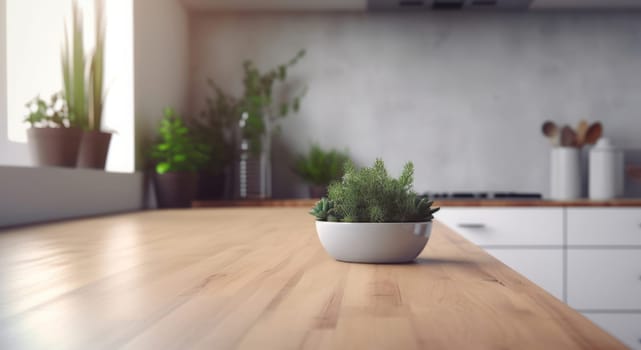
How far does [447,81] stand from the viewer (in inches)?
129

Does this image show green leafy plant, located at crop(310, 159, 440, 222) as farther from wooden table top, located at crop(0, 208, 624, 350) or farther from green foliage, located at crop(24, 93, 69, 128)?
green foliage, located at crop(24, 93, 69, 128)

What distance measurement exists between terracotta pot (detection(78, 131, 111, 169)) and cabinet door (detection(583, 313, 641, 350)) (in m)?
1.94

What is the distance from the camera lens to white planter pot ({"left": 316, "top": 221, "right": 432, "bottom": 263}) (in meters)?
0.80

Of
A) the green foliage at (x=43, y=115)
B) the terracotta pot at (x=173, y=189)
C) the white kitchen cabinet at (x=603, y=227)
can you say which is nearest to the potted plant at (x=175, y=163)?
the terracotta pot at (x=173, y=189)

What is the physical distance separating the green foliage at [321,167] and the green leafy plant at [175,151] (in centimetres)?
63

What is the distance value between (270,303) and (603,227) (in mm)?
2345

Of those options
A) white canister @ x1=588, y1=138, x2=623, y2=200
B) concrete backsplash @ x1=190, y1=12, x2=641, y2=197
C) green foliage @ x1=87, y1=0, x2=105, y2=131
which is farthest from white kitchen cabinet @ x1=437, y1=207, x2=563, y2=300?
green foliage @ x1=87, y1=0, x2=105, y2=131

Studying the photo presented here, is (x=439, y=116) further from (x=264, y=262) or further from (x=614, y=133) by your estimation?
(x=264, y=262)

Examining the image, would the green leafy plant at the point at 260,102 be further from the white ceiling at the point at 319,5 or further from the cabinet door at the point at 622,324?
the cabinet door at the point at 622,324

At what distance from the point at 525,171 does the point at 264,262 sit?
264 centimetres

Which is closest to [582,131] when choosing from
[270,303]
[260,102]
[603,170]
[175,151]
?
[603,170]

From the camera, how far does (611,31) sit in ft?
10.7

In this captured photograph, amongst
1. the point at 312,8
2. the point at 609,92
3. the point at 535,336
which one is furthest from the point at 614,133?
the point at 535,336

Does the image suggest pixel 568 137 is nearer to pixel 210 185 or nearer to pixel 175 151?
pixel 210 185
